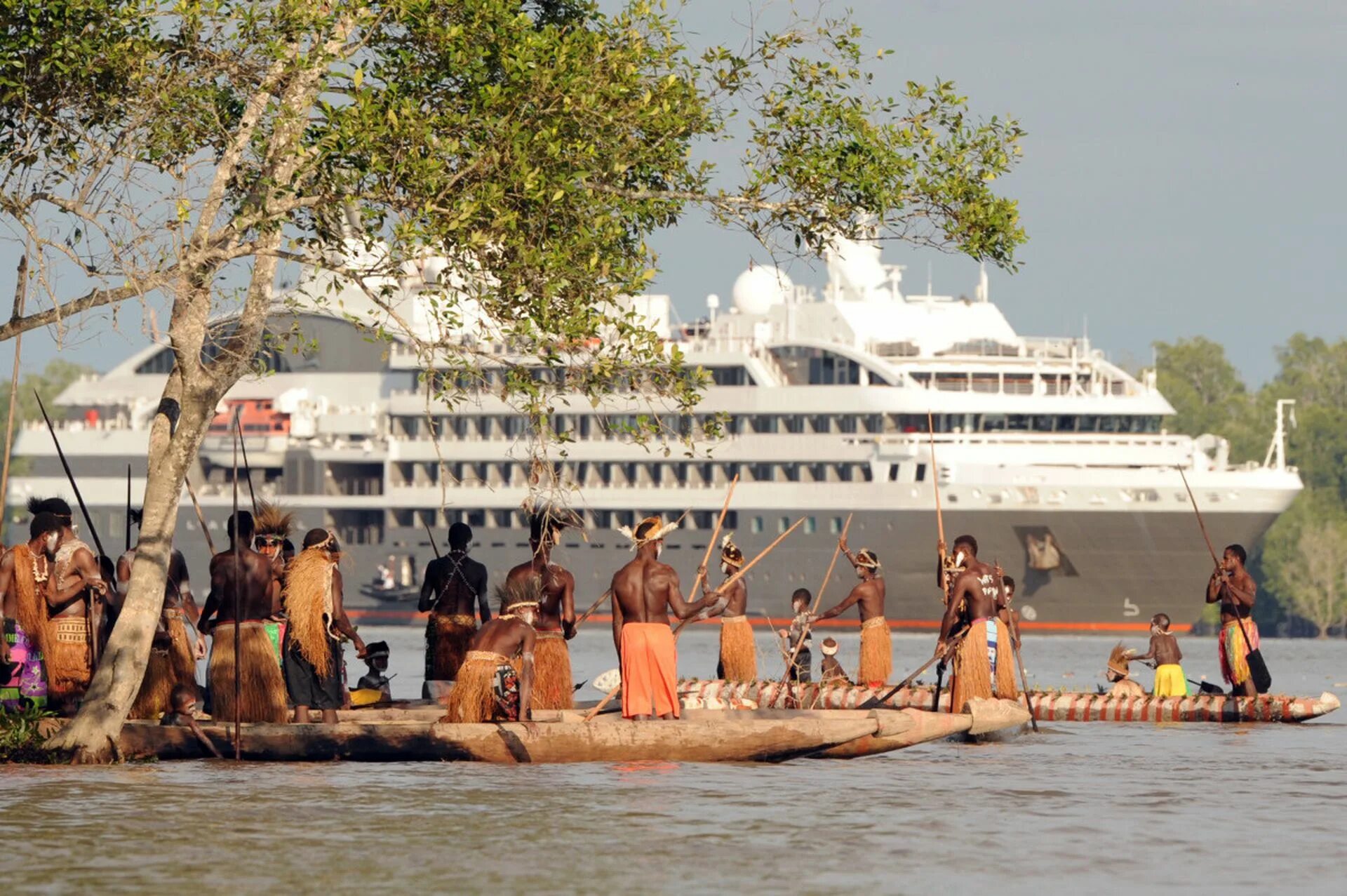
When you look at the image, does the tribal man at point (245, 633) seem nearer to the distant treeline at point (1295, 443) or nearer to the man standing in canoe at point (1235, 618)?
the man standing in canoe at point (1235, 618)

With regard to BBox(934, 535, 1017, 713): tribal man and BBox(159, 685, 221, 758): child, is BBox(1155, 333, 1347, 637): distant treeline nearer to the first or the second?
BBox(934, 535, 1017, 713): tribal man

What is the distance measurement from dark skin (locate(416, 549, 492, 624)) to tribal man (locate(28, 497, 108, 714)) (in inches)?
123

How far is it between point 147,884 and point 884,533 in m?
63.6

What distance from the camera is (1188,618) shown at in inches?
2963

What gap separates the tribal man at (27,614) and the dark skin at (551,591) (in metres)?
3.47

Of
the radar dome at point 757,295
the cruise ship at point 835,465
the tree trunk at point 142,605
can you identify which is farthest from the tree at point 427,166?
the radar dome at point 757,295

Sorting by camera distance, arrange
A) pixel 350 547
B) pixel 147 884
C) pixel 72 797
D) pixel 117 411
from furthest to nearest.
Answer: pixel 117 411 → pixel 350 547 → pixel 72 797 → pixel 147 884

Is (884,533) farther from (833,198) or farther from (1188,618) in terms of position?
(833,198)

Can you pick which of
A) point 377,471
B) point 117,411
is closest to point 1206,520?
point 377,471

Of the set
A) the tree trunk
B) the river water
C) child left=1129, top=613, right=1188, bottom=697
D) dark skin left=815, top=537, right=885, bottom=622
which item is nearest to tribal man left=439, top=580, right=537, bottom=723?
the river water

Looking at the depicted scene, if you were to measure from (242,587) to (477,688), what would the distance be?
6.15 ft

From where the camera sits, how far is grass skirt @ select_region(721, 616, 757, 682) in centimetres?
2652

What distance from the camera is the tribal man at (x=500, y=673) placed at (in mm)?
18328

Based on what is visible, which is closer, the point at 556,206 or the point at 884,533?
the point at 556,206
